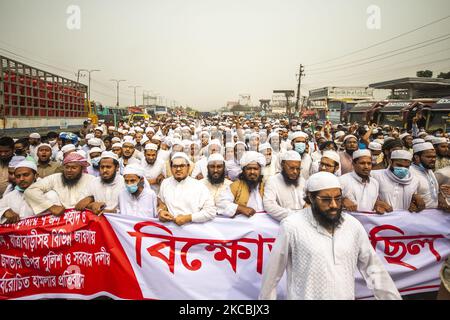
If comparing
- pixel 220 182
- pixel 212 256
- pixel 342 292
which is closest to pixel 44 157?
pixel 220 182

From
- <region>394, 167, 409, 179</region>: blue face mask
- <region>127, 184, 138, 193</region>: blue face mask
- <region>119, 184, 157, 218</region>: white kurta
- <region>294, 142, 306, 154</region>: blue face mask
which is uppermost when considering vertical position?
<region>294, 142, 306, 154</region>: blue face mask

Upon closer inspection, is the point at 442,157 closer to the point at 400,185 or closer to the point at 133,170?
the point at 400,185

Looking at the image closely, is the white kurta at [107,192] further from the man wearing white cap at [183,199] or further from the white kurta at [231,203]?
the white kurta at [231,203]

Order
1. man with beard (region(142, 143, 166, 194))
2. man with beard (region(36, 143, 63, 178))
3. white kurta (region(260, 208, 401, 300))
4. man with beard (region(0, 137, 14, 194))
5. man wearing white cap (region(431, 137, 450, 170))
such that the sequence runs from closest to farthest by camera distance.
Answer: white kurta (region(260, 208, 401, 300)) < man with beard (region(0, 137, 14, 194)) < man with beard (region(36, 143, 63, 178)) < man wearing white cap (region(431, 137, 450, 170)) < man with beard (region(142, 143, 166, 194))

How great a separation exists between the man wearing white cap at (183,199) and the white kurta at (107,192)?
0.53m

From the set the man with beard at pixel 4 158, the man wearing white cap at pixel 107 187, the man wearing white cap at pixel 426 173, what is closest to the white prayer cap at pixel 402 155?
the man wearing white cap at pixel 426 173

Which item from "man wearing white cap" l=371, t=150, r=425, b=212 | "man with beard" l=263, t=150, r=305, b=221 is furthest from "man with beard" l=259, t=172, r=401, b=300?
"man wearing white cap" l=371, t=150, r=425, b=212

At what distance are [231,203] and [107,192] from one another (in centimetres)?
154

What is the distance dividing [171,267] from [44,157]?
339cm

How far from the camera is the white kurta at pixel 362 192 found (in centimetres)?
364

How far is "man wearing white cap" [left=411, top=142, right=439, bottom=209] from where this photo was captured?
372 centimetres

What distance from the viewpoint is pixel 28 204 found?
11.1 feet

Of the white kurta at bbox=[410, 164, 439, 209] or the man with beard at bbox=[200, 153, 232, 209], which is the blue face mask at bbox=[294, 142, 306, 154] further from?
the man with beard at bbox=[200, 153, 232, 209]
